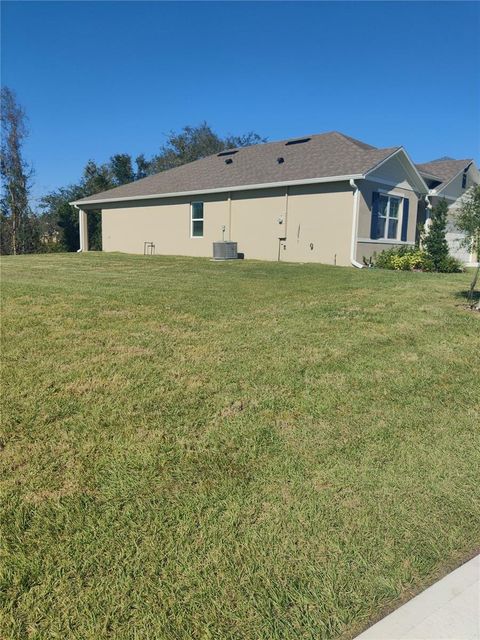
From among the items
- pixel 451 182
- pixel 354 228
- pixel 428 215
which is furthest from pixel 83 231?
pixel 451 182

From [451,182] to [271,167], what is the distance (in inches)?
318

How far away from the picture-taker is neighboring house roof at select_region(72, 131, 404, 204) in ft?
50.2

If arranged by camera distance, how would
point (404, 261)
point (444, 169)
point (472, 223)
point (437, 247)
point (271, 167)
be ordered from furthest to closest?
point (444, 169), point (271, 167), point (437, 247), point (404, 261), point (472, 223)

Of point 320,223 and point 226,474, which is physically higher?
point 320,223

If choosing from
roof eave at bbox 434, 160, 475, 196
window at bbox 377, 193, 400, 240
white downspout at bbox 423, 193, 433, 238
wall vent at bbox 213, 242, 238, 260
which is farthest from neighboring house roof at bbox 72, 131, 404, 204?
roof eave at bbox 434, 160, 475, 196

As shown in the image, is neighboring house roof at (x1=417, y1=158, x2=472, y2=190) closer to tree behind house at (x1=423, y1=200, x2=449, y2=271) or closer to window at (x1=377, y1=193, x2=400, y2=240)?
window at (x1=377, y1=193, x2=400, y2=240)

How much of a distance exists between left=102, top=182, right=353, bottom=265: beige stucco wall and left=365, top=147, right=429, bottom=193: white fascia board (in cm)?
132

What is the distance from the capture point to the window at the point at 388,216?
52.9 ft

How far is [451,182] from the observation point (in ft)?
65.2

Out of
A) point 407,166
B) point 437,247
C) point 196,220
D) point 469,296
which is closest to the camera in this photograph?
point 469,296

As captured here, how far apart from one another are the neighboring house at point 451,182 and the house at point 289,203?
132 centimetres

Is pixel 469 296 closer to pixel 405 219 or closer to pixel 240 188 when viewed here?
pixel 405 219

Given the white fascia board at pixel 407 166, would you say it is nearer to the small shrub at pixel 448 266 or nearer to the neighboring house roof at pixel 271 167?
the neighboring house roof at pixel 271 167

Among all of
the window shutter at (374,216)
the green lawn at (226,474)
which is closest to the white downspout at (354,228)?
the window shutter at (374,216)
